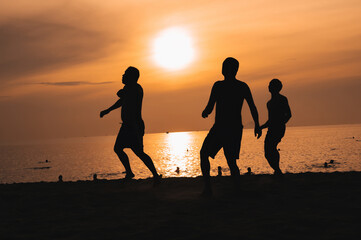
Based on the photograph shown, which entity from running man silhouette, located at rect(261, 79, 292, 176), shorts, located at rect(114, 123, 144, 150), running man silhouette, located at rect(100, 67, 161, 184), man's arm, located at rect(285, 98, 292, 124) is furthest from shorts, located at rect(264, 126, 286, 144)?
shorts, located at rect(114, 123, 144, 150)

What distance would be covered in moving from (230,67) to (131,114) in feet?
9.37

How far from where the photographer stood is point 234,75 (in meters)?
7.33

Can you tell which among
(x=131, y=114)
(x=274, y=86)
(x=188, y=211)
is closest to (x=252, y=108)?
(x=188, y=211)

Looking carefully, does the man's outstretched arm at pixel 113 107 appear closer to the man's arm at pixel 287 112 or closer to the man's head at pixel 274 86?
the man's head at pixel 274 86

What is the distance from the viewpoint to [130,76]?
919 cm

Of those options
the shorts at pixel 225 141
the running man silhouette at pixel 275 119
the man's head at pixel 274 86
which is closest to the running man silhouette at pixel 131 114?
the shorts at pixel 225 141

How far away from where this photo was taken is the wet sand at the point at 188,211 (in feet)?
16.7

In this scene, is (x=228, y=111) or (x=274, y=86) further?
(x=274, y=86)

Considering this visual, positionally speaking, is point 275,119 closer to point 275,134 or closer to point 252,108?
point 275,134

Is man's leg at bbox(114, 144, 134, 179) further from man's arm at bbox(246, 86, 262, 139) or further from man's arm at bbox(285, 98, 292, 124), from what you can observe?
man's arm at bbox(285, 98, 292, 124)

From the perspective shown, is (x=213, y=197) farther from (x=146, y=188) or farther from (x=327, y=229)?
(x=327, y=229)

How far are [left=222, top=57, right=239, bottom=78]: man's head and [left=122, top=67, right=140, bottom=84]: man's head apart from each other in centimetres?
265

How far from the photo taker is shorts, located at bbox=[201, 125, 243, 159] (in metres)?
7.28

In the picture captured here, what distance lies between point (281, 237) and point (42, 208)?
448 cm
